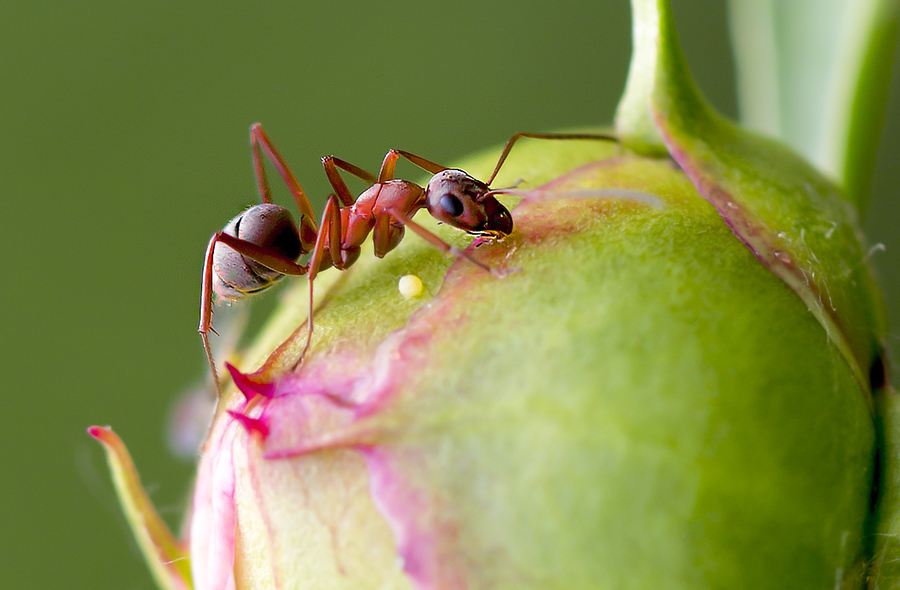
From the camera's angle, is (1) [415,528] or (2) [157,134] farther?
(2) [157,134]

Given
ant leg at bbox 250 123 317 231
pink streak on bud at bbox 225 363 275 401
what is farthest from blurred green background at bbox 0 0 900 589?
pink streak on bud at bbox 225 363 275 401

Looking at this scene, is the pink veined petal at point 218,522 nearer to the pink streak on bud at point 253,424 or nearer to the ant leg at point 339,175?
the pink streak on bud at point 253,424

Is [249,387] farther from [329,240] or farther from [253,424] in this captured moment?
[329,240]

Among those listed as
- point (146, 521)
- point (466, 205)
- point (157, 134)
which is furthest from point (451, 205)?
point (157, 134)

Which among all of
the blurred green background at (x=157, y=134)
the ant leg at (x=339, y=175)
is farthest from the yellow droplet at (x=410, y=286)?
the blurred green background at (x=157, y=134)

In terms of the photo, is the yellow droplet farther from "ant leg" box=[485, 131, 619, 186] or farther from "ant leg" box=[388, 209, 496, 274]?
"ant leg" box=[485, 131, 619, 186]
